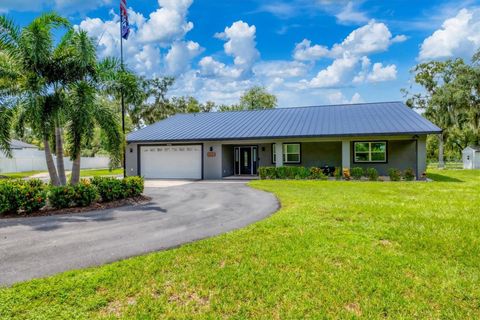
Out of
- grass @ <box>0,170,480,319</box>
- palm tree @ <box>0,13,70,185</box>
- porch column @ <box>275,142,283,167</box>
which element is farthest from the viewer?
porch column @ <box>275,142,283,167</box>

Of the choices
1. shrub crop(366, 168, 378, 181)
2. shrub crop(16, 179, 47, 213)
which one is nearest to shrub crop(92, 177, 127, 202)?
shrub crop(16, 179, 47, 213)

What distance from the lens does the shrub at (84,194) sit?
8.91m

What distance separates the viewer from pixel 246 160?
21.1 metres

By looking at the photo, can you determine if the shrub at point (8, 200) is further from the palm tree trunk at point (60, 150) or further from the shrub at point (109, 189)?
the shrub at point (109, 189)

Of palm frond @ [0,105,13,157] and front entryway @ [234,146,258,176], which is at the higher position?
palm frond @ [0,105,13,157]

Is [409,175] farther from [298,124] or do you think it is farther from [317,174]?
[298,124]

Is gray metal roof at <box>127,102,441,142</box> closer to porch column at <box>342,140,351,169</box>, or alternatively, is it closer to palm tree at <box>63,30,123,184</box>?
porch column at <box>342,140,351,169</box>

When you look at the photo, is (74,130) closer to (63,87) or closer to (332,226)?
(63,87)

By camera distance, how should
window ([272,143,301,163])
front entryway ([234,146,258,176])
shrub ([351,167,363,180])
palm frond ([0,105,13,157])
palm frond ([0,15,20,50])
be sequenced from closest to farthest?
1. palm frond ([0,15,20,50])
2. palm frond ([0,105,13,157])
3. shrub ([351,167,363,180])
4. window ([272,143,301,163])
5. front entryway ([234,146,258,176])

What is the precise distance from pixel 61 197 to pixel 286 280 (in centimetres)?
735

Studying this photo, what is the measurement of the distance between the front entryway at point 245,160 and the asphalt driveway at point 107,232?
10.8 metres

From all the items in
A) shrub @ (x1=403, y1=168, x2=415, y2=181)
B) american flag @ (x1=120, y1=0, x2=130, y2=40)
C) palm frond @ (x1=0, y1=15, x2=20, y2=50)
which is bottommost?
shrub @ (x1=403, y1=168, x2=415, y2=181)

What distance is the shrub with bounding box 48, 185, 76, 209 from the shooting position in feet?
28.1

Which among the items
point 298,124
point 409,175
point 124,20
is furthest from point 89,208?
point 409,175
